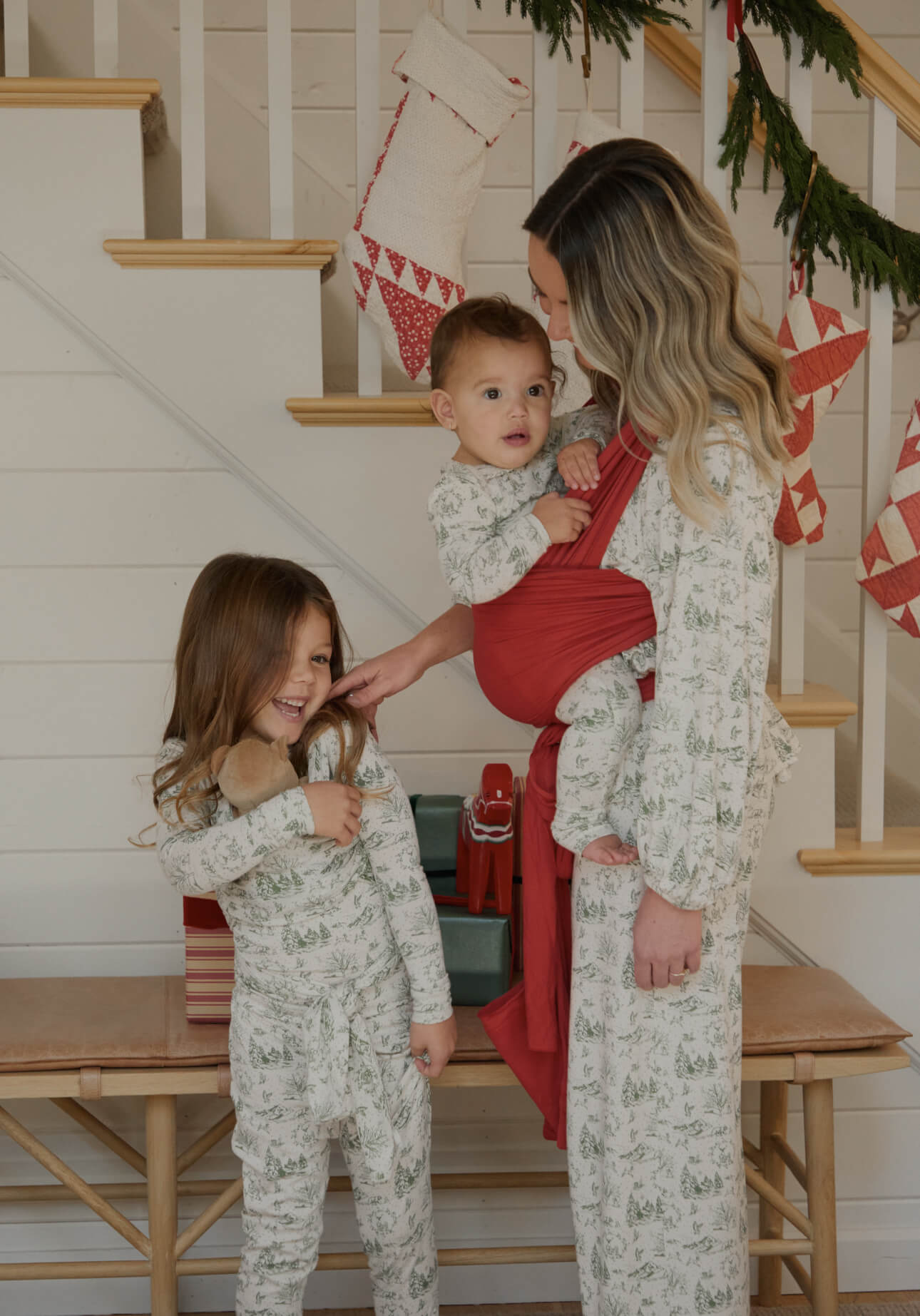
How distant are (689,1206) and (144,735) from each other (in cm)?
111

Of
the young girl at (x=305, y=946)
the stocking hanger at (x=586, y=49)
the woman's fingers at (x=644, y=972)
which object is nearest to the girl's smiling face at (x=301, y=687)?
the young girl at (x=305, y=946)

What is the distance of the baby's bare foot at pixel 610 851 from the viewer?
132 cm

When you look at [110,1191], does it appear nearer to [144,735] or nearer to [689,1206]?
[144,735]

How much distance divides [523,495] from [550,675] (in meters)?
0.25

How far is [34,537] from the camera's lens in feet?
6.26

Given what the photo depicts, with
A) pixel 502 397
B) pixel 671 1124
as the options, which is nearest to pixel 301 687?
pixel 502 397

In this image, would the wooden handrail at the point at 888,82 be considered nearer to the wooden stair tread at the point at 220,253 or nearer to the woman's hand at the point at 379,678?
the wooden stair tread at the point at 220,253

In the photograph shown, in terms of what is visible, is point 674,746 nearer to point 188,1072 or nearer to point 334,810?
point 334,810

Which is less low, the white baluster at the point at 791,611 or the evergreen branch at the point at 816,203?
the evergreen branch at the point at 816,203

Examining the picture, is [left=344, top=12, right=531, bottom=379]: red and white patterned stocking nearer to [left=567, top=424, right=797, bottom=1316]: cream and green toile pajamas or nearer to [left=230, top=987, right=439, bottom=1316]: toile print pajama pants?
[left=567, top=424, right=797, bottom=1316]: cream and green toile pajamas

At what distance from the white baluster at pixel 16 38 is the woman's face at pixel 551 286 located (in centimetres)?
97

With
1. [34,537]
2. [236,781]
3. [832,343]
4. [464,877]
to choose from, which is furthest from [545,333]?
[34,537]

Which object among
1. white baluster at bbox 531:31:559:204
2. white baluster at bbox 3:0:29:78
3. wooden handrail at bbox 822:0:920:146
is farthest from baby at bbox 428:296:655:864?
white baluster at bbox 3:0:29:78

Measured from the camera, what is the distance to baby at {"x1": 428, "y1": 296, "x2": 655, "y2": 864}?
4.42 feet
